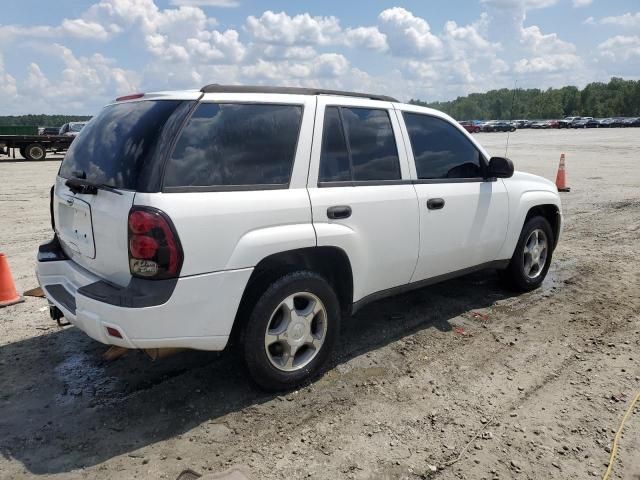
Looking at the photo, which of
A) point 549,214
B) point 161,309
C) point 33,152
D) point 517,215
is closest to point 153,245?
point 161,309

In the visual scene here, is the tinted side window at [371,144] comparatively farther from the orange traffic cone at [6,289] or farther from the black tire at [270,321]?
the orange traffic cone at [6,289]

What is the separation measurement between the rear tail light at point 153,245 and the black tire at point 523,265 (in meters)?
3.64

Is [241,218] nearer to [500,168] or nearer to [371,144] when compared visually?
[371,144]

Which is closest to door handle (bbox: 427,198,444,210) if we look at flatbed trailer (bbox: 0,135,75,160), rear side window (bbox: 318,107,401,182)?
rear side window (bbox: 318,107,401,182)

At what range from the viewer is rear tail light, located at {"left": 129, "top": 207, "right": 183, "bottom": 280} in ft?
9.13

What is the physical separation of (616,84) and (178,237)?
16898 centimetres

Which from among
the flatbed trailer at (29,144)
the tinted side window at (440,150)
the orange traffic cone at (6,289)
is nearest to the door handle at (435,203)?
the tinted side window at (440,150)

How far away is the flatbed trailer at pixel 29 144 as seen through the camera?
79.9ft

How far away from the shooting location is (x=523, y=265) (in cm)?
533

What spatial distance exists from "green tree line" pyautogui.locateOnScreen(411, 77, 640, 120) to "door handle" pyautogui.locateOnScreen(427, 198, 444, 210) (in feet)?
392

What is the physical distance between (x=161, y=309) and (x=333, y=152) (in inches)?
62.2

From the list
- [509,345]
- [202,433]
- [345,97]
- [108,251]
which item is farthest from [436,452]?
[345,97]

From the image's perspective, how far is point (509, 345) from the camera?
168 inches

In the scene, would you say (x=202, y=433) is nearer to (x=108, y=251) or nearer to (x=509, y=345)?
(x=108, y=251)
